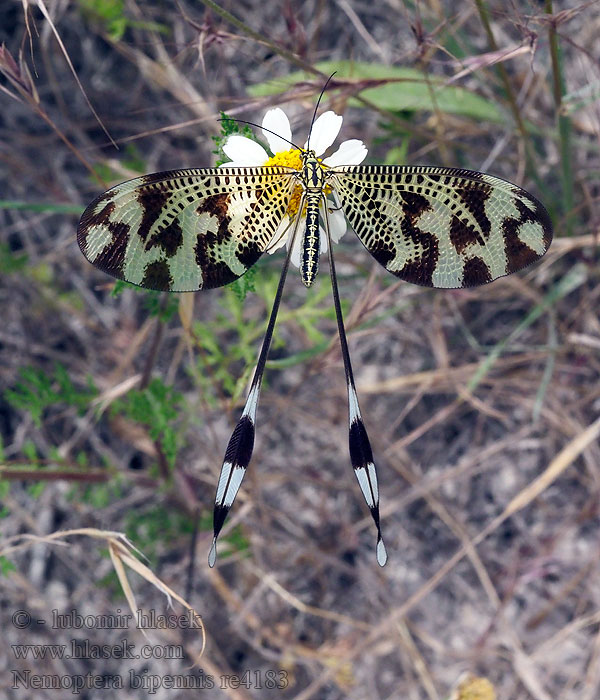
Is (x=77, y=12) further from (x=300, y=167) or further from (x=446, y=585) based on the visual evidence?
(x=446, y=585)

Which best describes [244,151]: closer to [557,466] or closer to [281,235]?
[281,235]

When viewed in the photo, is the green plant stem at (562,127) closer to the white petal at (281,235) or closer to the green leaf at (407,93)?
the green leaf at (407,93)

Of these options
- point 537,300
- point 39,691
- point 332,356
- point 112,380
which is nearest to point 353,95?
point 332,356

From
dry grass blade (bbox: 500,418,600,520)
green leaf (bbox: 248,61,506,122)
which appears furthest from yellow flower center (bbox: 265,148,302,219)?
dry grass blade (bbox: 500,418,600,520)

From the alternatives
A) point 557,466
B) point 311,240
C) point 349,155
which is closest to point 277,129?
point 349,155

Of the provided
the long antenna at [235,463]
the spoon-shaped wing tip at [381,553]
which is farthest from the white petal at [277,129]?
the spoon-shaped wing tip at [381,553]
